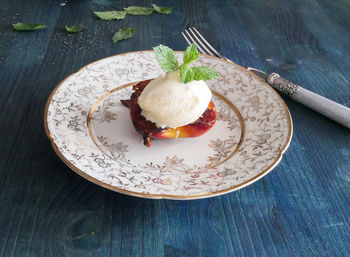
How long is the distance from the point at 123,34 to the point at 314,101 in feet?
2.90

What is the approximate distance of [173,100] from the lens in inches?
42.4

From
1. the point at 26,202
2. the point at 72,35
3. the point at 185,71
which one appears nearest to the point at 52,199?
the point at 26,202

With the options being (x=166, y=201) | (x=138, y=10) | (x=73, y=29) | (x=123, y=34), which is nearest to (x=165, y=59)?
(x=166, y=201)

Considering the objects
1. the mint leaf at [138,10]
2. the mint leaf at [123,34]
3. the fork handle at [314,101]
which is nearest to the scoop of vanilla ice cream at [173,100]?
the fork handle at [314,101]

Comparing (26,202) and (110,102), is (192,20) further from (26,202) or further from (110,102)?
(26,202)

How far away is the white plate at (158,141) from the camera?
943 millimetres

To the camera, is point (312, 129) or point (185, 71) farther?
point (312, 129)

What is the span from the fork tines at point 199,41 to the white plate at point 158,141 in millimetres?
198

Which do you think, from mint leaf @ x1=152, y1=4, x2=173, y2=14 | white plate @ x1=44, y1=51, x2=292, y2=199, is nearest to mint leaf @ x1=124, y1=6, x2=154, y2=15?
mint leaf @ x1=152, y1=4, x2=173, y2=14

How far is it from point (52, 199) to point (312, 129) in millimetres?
840

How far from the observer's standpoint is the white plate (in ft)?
3.09

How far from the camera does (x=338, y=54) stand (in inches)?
66.8

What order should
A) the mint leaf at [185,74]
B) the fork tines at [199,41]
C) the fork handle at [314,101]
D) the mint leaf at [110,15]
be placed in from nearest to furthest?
the mint leaf at [185,74] → the fork handle at [314,101] → the fork tines at [199,41] → the mint leaf at [110,15]

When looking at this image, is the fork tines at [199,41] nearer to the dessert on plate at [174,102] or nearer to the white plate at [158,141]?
the white plate at [158,141]
